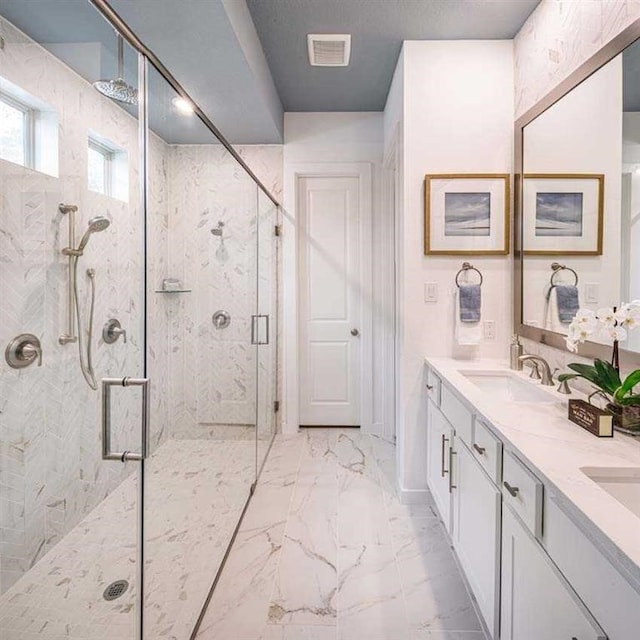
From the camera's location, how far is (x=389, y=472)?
9.20 feet

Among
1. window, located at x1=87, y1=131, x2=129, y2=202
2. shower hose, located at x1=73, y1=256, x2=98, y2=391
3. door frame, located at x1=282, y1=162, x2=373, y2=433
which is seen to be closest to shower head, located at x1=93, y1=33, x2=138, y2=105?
window, located at x1=87, y1=131, x2=129, y2=202

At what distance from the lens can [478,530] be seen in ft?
4.86

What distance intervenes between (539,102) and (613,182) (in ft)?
2.64

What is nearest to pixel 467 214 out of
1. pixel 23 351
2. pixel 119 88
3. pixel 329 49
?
pixel 329 49

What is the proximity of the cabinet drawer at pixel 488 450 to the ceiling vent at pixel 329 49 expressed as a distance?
2226mm

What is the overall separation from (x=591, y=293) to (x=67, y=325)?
186 centimetres

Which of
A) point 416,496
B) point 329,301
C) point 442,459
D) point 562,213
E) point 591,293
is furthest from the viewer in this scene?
point 329,301

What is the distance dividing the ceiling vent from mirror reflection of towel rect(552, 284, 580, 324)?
1.82 meters

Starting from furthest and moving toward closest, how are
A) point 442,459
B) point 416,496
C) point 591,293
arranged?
point 416,496 → point 442,459 → point 591,293

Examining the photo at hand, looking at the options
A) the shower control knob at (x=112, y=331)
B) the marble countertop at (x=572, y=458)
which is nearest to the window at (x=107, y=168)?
the shower control knob at (x=112, y=331)

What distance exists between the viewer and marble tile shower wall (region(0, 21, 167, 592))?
1052 millimetres

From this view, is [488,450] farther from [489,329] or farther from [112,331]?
[112,331]

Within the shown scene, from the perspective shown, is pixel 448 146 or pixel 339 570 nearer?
pixel 339 570

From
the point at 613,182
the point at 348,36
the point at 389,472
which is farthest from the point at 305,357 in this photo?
the point at 613,182
